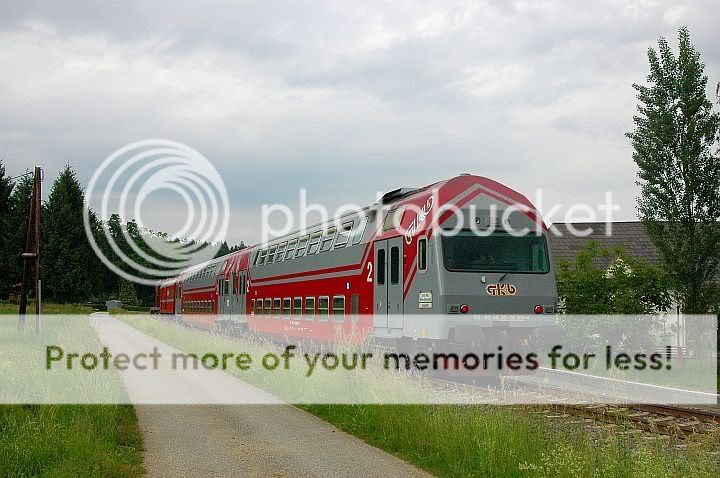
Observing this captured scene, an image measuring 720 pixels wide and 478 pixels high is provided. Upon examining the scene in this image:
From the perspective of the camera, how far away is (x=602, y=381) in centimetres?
1748

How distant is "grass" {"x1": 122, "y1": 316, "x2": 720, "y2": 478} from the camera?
6980mm

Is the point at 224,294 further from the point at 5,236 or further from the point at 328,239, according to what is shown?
the point at 5,236

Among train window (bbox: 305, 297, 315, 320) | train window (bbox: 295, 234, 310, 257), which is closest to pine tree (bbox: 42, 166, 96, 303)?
train window (bbox: 295, 234, 310, 257)

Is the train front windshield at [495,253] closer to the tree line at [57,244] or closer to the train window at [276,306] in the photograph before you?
the train window at [276,306]

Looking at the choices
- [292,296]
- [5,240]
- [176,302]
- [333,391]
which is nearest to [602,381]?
[333,391]

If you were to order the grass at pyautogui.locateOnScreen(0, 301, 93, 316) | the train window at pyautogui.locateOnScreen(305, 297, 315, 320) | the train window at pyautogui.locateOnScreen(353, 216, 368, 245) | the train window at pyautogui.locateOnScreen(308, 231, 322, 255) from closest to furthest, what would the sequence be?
the train window at pyautogui.locateOnScreen(353, 216, 368, 245) < the train window at pyautogui.locateOnScreen(305, 297, 315, 320) < the train window at pyautogui.locateOnScreen(308, 231, 322, 255) < the grass at pyautogui.locateOnScreen(0, 301, 93, 316)

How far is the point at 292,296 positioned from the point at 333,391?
10306 mm

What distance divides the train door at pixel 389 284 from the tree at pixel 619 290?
7522mm

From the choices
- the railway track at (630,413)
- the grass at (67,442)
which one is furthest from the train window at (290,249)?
the grass at (67,442)

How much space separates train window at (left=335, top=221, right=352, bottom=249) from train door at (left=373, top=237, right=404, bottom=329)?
2.08 metres

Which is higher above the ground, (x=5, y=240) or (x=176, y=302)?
(x=5, y=240)

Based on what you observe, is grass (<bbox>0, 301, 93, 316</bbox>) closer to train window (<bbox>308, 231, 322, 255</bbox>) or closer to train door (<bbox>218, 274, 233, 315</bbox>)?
train door (<bbox>218, 274, 233, 315</bbox>)

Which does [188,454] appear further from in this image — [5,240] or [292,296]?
[5,240]

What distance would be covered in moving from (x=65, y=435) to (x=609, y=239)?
38439 millimetres
